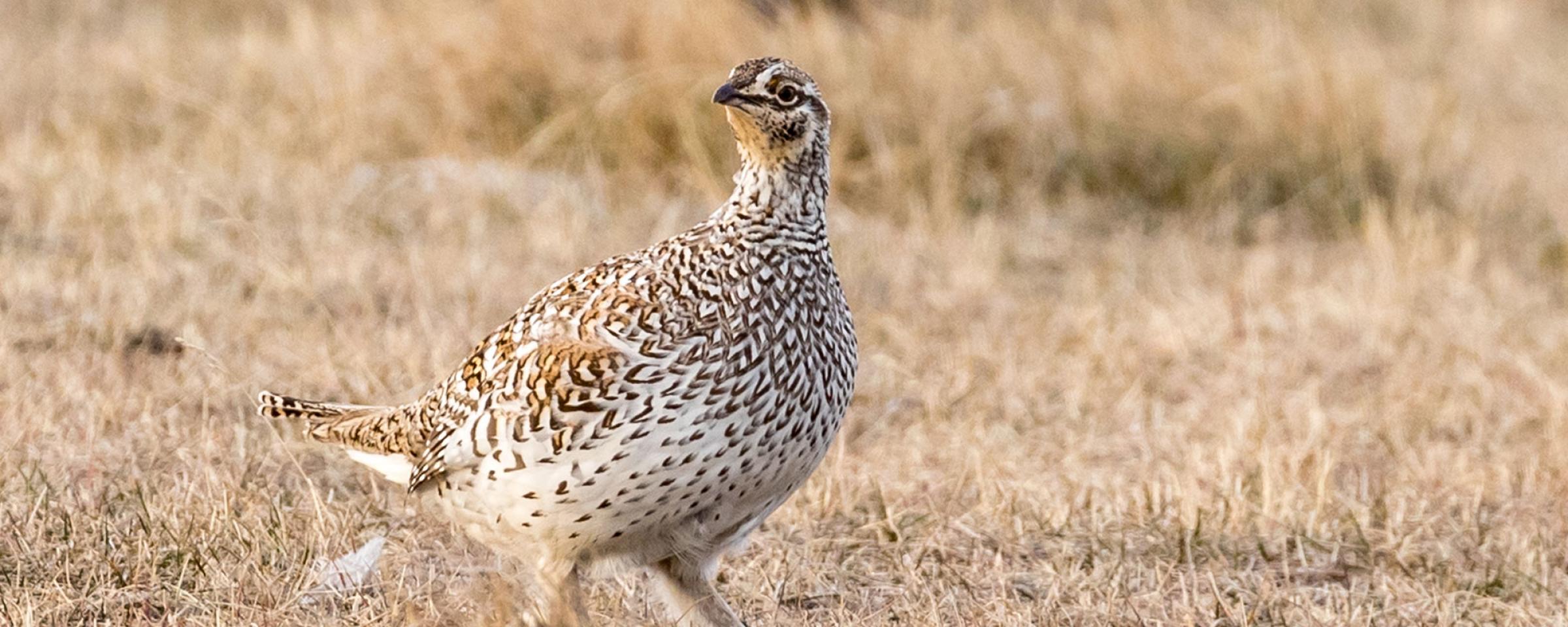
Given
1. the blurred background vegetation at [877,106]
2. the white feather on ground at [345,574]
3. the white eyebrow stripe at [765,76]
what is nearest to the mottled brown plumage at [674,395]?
the white eyebrow stripe at [765,76]

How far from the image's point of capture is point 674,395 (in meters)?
3.37

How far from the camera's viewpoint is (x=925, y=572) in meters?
4.23

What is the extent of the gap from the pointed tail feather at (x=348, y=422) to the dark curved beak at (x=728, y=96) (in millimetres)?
906

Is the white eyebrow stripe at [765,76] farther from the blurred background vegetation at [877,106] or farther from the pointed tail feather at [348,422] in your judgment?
the blurred background vegetation at [877,106]

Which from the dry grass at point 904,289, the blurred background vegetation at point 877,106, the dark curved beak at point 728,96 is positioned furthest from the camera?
the blurred background vegetation at point 877,106

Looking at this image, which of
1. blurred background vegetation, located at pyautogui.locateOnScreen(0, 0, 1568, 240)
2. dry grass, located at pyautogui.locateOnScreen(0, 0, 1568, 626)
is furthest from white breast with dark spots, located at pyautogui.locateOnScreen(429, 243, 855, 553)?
blurred background vegetation, located at pyautogui.locateOnScreen(0, 0, 1568, 240)

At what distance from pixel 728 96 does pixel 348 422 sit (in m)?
1.10

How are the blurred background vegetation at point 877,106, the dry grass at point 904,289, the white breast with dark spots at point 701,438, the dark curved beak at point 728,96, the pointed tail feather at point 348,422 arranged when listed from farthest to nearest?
1. the blurred background vegetation at point 877,106
2. the dry grass at point 904,289
3. the pointed tail feather at point 348,422
4. the dark curved beak at point 728,96
5. the white breast with dark spots at point 701,438

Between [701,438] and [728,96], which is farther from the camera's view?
[728,96]

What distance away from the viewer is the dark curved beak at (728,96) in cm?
364

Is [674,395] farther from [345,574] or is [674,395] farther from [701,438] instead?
[345,574]

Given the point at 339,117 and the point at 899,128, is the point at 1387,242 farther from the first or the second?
the point at 339,117

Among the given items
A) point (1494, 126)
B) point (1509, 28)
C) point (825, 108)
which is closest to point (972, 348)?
point (825, 108)

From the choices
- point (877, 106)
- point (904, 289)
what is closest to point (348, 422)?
point (904, 289)
